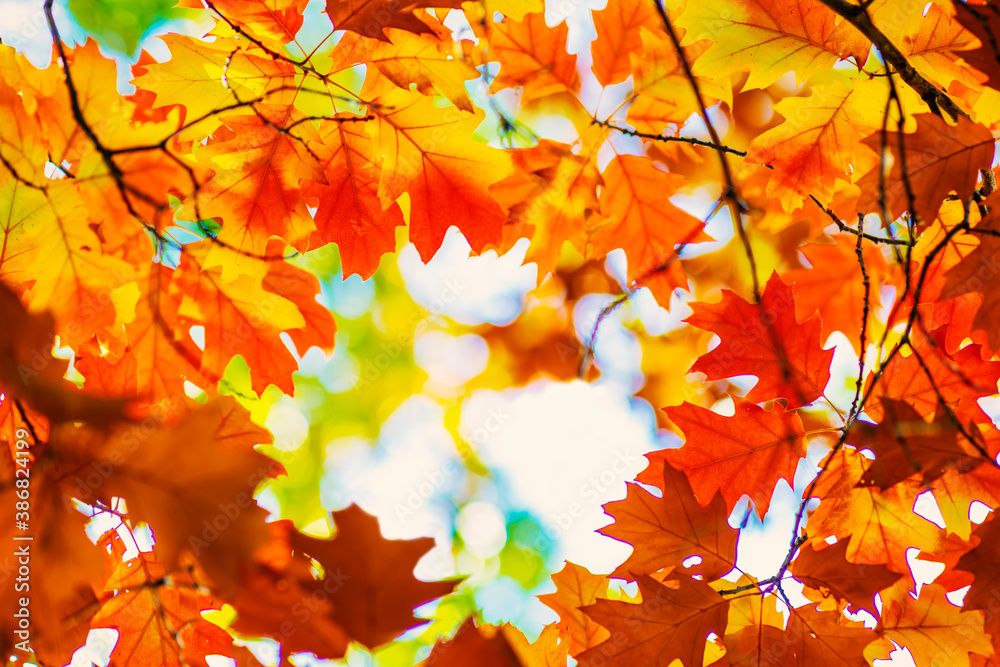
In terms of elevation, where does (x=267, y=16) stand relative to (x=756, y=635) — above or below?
above

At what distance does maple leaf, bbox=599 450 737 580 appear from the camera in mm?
1195

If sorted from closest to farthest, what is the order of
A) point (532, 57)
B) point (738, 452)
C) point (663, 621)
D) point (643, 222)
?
1. point (663, 621)
2. point (738, 452)
3. point (532, 57)
4. point (643, 222)

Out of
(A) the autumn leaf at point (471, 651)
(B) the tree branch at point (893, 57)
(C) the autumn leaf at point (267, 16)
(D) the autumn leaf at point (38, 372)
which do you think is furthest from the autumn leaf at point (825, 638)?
(C) the autumn leaf at point (267, 16)

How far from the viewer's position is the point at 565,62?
154 centimetres

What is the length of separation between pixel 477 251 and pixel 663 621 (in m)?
0.87

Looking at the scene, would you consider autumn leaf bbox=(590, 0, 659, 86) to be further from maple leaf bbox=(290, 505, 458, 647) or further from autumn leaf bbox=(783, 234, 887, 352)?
maple leaf bbox=(290, 505, 458, 647)

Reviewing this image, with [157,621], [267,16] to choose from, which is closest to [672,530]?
[157,621]

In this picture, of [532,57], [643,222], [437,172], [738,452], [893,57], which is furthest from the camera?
[643,222]

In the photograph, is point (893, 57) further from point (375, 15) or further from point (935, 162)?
point (375, 15)

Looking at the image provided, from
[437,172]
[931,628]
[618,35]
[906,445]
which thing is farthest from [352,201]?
[931,628]

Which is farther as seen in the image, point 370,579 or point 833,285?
point 833,285

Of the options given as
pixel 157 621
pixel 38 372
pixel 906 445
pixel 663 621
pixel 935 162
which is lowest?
pixel 157 621

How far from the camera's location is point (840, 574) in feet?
3.84

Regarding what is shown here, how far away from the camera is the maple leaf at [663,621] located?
1.13 metres
